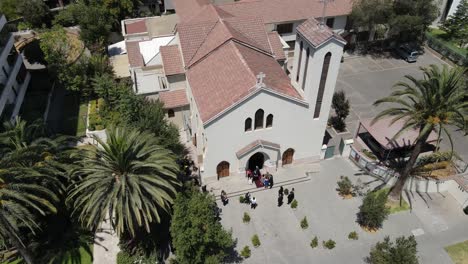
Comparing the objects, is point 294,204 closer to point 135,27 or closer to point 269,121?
point 269,121

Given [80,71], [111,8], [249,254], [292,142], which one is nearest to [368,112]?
[292,142]

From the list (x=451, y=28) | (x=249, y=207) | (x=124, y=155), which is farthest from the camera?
(x=451, y=28)

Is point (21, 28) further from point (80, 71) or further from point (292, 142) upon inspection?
point (292, 142)

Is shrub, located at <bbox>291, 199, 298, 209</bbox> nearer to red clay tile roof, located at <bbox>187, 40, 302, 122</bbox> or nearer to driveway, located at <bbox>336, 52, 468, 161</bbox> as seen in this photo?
red clay tile roof, located at <bbox>187, 40, 302, 122</bbox>

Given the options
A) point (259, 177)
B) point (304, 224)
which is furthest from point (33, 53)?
point (304, 224)

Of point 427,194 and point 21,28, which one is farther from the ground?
point 21,28

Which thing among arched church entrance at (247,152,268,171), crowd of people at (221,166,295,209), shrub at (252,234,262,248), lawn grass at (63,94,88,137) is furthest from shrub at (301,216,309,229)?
lawn grass at (63,94,88,137)
